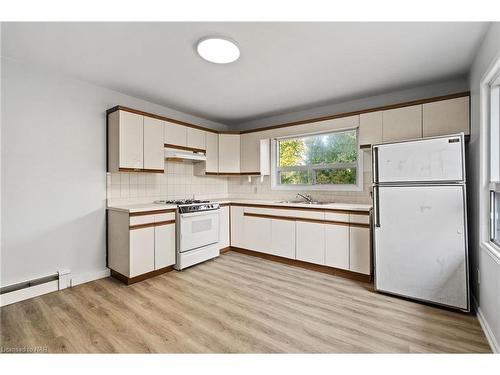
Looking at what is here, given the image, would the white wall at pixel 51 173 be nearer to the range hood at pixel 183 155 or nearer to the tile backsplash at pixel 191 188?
the tile backsplash at pixel 191 188

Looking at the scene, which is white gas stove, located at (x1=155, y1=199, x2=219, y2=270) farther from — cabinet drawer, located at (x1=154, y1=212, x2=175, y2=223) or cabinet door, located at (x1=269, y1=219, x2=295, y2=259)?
cabinet door, located at (x1=269, y1=219, x2=295, y2=259)

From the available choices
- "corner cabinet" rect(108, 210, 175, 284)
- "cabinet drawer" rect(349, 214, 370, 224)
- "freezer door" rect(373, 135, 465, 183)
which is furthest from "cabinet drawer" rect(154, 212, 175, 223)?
"freezer door" rect(373, 135, 465, 183)

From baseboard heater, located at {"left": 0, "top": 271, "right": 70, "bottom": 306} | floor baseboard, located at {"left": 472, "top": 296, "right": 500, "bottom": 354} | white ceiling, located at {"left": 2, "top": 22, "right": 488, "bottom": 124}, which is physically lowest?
floor baseboard, located at {"left": 472, "top": 296, "right": 500, "bottom": 354}

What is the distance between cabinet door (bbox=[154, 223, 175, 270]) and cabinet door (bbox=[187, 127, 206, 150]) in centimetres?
138

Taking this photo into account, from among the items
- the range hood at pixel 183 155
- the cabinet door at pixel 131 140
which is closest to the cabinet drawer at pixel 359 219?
the range hood at pixel 183 155

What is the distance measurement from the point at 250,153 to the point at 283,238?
5.44 ft

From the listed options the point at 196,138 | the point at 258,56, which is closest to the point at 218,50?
the point at 258,56

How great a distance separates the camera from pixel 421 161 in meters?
2.32

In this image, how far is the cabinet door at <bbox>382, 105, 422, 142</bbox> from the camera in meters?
2.78

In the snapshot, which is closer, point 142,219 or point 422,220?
point 422,220

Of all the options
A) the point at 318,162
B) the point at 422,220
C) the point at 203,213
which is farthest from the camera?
the point at 318,162

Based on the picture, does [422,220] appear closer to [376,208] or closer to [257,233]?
[376,208]
